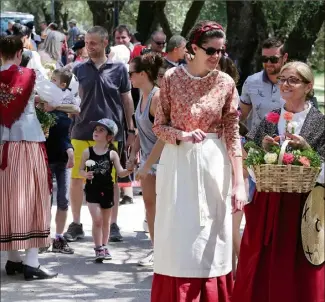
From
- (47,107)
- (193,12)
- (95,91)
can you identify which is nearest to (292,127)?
(47,107)

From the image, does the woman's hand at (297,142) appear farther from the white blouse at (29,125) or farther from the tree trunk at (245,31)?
the tree trunk at (245,31)

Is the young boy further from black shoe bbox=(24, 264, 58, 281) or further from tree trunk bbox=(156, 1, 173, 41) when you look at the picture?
tree trunk bbox=(156, 1, 173, 41)

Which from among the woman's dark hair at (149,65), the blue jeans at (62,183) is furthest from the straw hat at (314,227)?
the blue jeans at (62,183)

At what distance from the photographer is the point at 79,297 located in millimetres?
7098

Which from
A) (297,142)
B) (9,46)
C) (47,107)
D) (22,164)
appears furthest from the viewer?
(47,107)

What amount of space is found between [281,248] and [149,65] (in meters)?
2.54

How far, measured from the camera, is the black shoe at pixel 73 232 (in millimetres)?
9298

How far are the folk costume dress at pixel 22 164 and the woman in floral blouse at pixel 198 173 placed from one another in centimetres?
177

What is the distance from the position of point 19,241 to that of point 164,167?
202 cm

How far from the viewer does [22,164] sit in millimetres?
7406

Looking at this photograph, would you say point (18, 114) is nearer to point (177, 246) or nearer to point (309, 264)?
point (177, 246)

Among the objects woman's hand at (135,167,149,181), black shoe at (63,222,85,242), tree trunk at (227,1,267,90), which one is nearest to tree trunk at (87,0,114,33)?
tree trunk at (227,1,267,90)

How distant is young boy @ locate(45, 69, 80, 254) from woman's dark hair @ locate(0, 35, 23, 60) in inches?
44.1

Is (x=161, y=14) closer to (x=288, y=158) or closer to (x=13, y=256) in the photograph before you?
(x=13, y=256)
